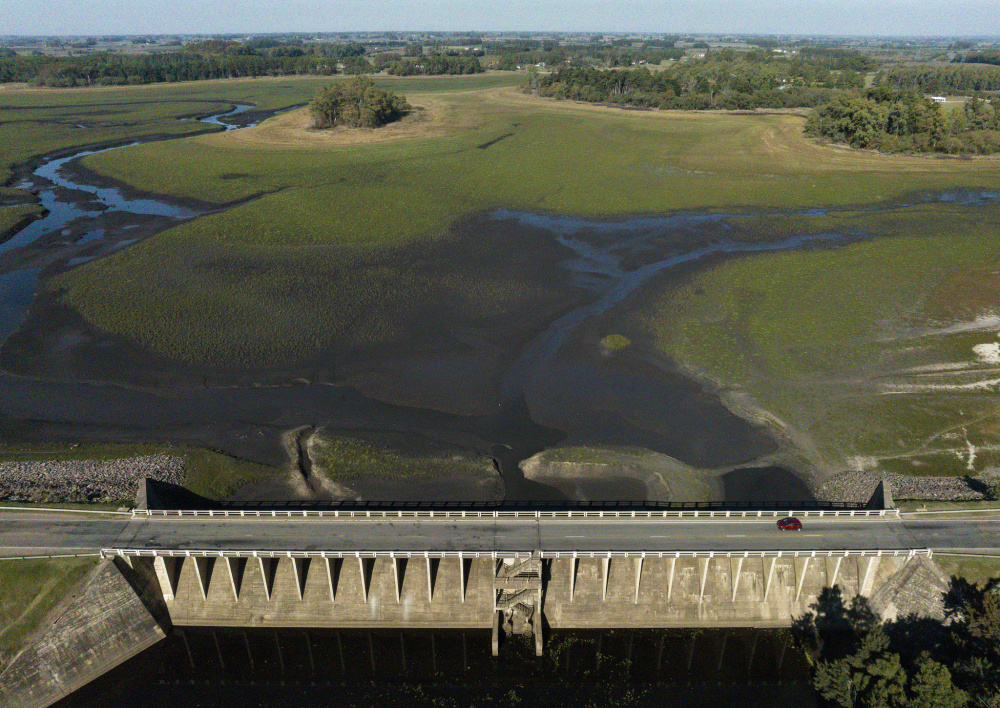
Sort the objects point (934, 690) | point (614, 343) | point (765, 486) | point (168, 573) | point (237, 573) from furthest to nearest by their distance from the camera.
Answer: point (614, 343) → point (765, 486) → point (237, 573) → point (168, 573) → point (934, 690)

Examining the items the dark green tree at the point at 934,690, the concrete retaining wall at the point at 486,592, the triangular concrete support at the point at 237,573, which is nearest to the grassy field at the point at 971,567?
the concrete retaining wall at the point at 486,592

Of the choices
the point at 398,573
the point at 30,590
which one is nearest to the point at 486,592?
the point at 398,573

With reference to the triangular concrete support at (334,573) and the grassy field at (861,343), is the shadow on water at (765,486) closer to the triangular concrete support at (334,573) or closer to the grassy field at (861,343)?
the grassy field at (861,343)

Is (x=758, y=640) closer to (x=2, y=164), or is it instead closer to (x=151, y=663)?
(x=151, y=663)

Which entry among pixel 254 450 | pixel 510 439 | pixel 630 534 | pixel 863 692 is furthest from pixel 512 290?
pixel 863 692

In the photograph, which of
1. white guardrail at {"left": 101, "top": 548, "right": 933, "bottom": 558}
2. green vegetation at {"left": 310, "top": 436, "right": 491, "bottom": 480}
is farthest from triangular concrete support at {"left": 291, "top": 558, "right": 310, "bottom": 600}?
green vegetation at {"left": 310, "top": 436, "right": 491, "bottom": 480}

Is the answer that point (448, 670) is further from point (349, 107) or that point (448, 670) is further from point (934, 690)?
point (349, 107)

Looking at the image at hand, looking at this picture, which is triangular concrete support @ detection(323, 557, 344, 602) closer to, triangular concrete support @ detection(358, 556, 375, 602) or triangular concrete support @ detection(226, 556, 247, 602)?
triangular concrete support @ detection(358, 556, 375, 602)
